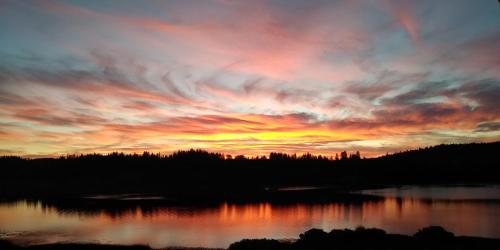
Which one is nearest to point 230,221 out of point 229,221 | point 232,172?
point 229,221

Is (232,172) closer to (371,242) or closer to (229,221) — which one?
(229,221)

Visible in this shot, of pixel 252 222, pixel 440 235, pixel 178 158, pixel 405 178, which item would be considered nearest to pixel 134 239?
pixel 252 222

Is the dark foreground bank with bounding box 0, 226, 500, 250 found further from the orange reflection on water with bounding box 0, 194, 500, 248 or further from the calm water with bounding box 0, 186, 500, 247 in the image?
the calm water with bounding box 0, 186, 500, 247

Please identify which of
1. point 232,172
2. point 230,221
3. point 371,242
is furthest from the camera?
point 232,172

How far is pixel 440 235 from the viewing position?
33594mm

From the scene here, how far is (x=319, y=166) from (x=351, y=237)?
16480 cm

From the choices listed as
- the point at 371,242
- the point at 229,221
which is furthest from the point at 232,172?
the point at 371,242

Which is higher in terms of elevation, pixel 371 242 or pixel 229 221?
pixel 371 242

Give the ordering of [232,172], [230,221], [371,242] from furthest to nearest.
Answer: [232,172], [230,221], [371,242]

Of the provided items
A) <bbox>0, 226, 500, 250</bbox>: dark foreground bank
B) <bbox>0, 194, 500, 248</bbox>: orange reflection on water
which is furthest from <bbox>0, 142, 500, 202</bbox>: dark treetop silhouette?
<bbox>0, 226, 500, 250</bbox>: dark foreground bank

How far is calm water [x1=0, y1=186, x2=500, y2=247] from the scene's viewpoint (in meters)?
46.2

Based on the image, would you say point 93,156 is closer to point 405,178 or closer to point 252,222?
point 405,178

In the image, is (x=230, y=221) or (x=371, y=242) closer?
(x=371, y=242)

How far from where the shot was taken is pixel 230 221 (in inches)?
2306
